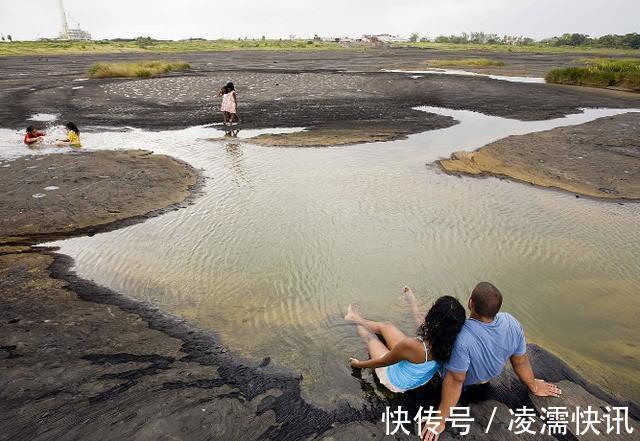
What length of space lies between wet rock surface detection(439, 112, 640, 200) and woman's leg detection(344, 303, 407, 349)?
24.4 feet

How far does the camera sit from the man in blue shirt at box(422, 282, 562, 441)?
11.9 feet

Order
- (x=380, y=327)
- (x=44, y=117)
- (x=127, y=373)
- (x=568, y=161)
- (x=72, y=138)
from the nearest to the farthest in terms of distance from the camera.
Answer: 1. (x=127, y=373)
2. (x=380, y=327)
3. (x=568, y=161)
4. (x=72, y=138)
5. (x=44, y=117)

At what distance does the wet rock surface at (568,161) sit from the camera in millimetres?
10680

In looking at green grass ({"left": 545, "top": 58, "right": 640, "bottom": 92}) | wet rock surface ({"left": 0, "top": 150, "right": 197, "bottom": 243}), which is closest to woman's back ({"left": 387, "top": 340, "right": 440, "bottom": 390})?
wet rock surface ({"left": 0, "top": 150, "right": 197, "bottom": 243})

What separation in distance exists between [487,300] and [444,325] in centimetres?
43

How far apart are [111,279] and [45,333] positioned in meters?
1.60

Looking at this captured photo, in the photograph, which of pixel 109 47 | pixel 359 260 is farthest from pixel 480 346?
pixel 109 47

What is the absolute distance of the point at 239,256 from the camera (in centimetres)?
720

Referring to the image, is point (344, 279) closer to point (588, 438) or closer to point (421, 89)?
point (588, 438)

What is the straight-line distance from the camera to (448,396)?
3760 millimetres

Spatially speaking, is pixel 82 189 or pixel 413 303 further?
pixel 82 189

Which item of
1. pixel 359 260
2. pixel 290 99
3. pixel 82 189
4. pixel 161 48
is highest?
pixel 161 48

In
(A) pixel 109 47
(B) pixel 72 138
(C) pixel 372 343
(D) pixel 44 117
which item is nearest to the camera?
(C) pixel 372 343

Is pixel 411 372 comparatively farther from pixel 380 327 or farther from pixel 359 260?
pixel 359 260
